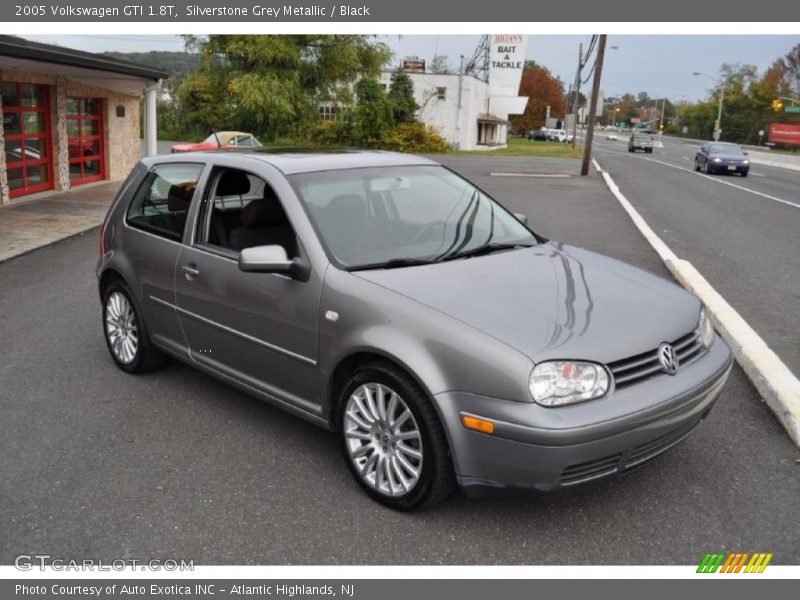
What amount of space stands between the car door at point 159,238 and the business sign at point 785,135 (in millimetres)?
88879

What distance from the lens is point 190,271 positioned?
15.4 feet

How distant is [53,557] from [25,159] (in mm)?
16553

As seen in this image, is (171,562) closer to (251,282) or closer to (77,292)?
(251,282)

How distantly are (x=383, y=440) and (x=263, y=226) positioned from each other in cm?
167

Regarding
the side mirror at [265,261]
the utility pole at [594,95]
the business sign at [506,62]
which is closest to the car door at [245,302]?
the side mirror at [265,261]

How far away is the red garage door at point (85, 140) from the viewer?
19578 mm

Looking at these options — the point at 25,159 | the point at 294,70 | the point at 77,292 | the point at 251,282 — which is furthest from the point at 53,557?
the point at 294,70

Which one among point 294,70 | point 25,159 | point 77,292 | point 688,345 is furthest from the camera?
point 294,70

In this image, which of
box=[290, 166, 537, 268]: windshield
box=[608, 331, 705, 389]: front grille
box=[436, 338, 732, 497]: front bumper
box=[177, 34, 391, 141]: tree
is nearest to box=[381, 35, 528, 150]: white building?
box=[177, 34, 391, 141]: tree

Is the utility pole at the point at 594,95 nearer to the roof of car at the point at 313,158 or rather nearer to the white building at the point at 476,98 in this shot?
the roof of car at the point at 313,158

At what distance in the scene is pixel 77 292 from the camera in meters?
8.45

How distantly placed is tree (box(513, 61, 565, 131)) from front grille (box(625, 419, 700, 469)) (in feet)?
383

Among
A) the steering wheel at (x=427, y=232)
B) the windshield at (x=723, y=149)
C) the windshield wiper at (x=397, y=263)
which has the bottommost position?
the windshield at (x=723, y=149)

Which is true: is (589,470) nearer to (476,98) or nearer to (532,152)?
(532,152)
